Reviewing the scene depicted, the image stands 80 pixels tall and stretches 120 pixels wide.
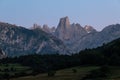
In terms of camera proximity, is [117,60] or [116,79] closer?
[116,79]

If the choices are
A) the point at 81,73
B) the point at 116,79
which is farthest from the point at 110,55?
the point at 116,79

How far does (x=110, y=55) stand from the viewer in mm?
140000

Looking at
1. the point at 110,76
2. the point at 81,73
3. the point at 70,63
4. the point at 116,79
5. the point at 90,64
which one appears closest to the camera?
the point at 116,79

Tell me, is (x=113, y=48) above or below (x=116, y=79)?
above

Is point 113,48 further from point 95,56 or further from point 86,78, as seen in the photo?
point 86,78

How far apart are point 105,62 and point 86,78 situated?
100 feet

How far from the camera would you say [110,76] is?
101 m

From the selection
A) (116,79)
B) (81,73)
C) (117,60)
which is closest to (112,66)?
(117,60)

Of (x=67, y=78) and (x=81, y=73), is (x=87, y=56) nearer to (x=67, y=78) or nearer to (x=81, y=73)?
(x=81, y=73)

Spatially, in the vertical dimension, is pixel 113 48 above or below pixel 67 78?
above

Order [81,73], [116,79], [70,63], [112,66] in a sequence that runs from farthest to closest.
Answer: [70,63] < [112,66] < [81,73] < [116,79]

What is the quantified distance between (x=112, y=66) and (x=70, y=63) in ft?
90.4

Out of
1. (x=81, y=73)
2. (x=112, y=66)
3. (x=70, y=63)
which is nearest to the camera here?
(x=81, y=73)

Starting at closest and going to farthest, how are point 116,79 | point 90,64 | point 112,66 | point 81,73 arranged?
point 116,79, point 81,73, point 112,66, point 90,64
